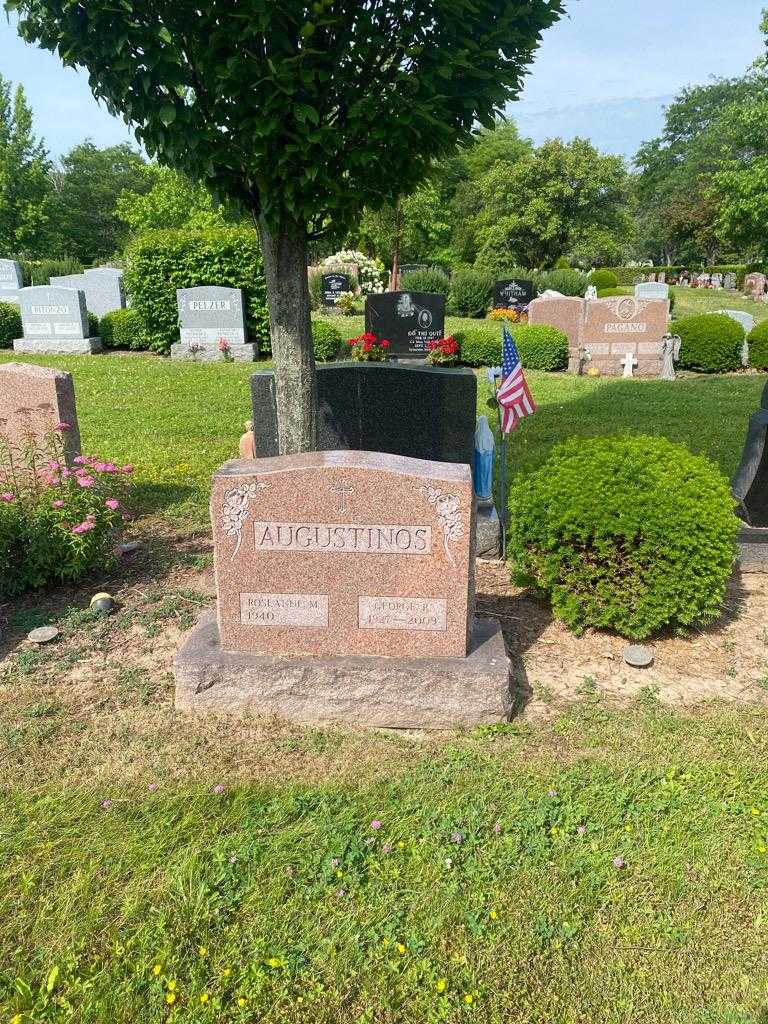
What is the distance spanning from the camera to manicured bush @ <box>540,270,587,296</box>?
26.7 metres

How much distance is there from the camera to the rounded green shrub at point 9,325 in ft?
59.3

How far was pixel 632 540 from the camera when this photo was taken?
173 inches

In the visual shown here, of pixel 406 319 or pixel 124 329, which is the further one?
pixel 124 329

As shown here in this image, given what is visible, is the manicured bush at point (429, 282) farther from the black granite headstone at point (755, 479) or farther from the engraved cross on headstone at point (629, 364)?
the black granite headstone at point (755, 479)

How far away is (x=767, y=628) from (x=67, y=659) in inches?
175

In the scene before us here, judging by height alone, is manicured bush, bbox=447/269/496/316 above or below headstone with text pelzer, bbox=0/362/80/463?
above

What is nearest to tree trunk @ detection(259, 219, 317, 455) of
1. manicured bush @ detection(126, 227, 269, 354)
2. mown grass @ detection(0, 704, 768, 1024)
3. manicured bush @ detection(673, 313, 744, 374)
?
mown grass @ detection(0, 704, 768, 1024)

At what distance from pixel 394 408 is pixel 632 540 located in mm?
3129

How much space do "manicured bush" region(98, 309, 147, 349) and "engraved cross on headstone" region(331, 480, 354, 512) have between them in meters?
14.9

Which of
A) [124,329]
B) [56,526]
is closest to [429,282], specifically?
[124,329]

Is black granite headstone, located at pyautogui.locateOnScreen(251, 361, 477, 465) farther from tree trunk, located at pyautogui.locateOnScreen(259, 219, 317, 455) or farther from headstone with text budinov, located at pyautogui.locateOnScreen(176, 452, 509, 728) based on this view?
headstone with text budinov, located at pyautogui.locateOnScreen(176, 452, 509, 728)

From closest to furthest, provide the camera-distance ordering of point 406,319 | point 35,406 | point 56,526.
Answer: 1. point 56,526
2. point 35,406
3. point 406,319

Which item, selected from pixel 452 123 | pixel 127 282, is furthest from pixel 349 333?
pixel 452 123

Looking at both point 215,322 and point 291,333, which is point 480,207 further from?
point 291,333
